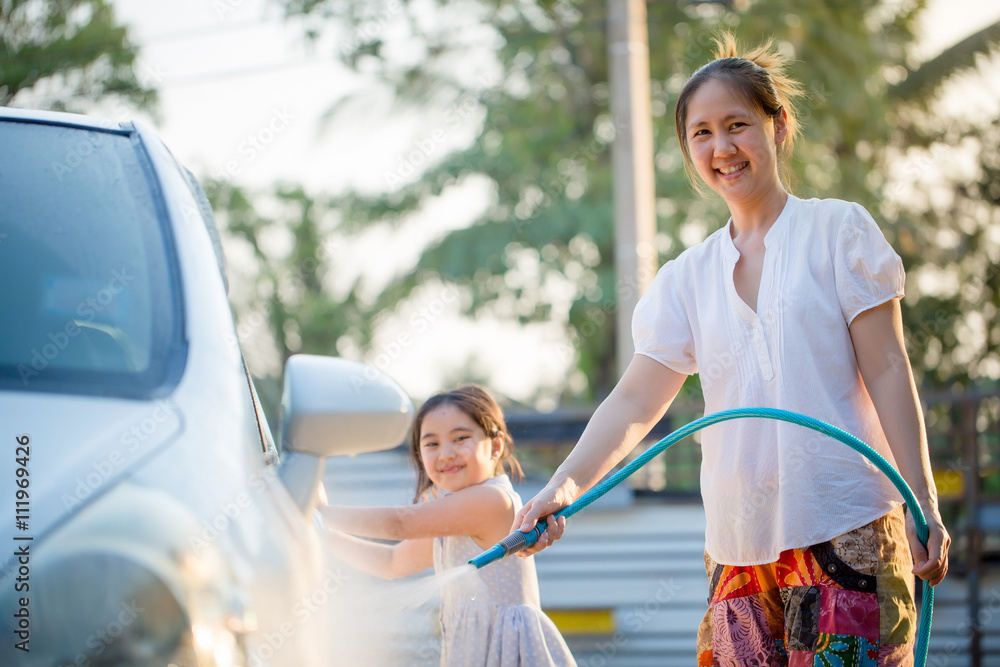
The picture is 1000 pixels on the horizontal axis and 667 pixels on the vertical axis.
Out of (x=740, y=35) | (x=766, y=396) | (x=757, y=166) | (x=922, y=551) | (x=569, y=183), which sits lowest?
(x=922, y=551)

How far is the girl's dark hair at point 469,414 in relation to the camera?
98.7 inches

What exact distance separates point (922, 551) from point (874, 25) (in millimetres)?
14948

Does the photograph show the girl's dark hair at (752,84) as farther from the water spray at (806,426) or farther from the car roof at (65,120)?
the car roof at (65,120)

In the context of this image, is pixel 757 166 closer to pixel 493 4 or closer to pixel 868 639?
pixel 868 639

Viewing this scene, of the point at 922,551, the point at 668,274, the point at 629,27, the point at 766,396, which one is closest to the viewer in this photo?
the point at 922,551

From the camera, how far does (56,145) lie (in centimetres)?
179

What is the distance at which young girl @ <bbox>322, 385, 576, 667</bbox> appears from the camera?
2236 millimetres

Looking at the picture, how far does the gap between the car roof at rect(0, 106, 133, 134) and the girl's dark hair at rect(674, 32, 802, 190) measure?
119cm

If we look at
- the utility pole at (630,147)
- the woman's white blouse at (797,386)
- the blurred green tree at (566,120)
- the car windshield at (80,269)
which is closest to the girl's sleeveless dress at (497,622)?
the woman's white blouse at (797,386)

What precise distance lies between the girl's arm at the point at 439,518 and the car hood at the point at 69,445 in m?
0.84

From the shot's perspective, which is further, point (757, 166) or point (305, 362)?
point (757, 166)

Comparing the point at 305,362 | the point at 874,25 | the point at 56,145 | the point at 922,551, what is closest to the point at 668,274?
the point at 922,551

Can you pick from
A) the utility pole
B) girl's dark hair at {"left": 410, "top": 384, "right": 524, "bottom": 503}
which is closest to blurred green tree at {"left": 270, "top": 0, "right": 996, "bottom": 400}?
the utility pole

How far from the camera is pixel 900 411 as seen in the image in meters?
1.76
